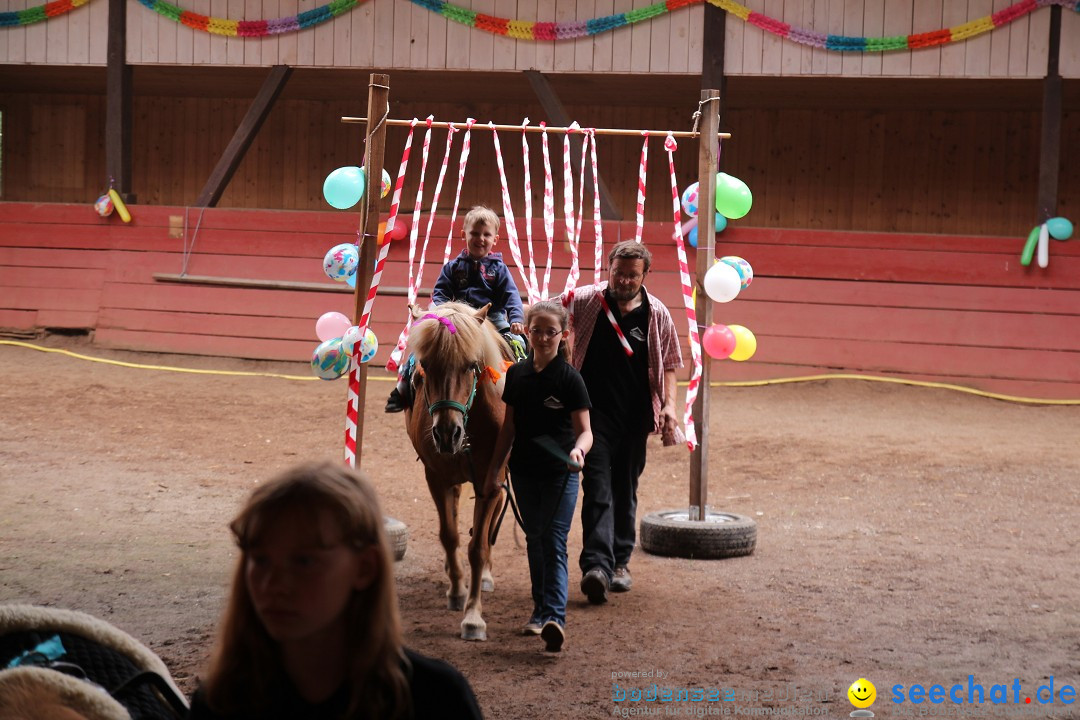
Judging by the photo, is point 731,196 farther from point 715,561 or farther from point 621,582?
point 621,582

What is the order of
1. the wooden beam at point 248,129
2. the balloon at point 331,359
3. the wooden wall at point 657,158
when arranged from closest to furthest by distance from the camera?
the balloon at point 331,359, the wooden beam at point 248,129, the wooden wall at point 657,158

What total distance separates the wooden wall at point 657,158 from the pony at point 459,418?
8.80 meters

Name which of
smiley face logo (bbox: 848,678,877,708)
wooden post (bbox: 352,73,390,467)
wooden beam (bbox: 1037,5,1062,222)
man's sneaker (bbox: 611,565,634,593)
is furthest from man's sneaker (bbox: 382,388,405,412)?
wooden beam (bbox: 1037,5,1062,222)

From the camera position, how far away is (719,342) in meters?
5.80

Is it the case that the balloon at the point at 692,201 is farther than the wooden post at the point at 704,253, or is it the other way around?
the balloon at the point at 692,201

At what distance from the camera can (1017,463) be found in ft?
26.4

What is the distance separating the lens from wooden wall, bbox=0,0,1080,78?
35.7 feet

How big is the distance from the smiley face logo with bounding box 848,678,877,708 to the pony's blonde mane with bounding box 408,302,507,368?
6.06ft

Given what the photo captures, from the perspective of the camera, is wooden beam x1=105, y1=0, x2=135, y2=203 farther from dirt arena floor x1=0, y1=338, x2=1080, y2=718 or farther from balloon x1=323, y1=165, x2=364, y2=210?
balloon x1=323, y1=165, x2=364, y2=210

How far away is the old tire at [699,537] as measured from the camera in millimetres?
5871

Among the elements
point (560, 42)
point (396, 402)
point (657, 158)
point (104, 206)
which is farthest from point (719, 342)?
point (657, 158)

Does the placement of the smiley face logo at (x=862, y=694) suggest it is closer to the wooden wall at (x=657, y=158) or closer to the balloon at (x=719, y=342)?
the balloon at (x=719, y=342)

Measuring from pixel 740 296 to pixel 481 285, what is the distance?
20.3 ft

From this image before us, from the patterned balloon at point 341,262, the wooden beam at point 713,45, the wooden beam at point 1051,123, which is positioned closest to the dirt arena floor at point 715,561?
the patterned balloon at point 341,262
